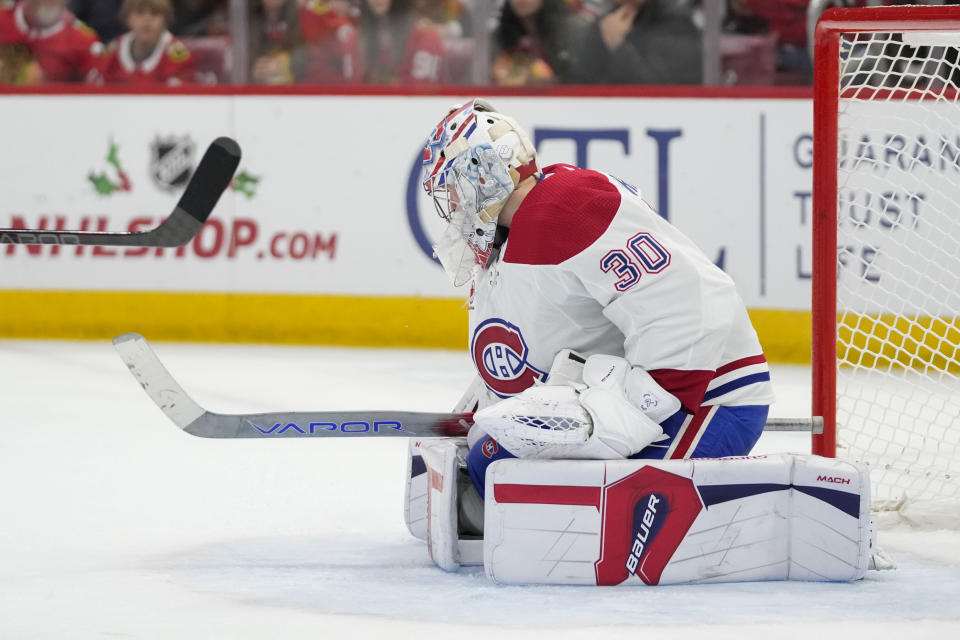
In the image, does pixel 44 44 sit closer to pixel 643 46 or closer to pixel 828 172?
pixel 643 46

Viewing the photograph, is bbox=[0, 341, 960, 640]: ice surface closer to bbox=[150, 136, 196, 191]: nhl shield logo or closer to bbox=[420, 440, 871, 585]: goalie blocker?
bbox=[420, 440, 871, 585]: goalie blocker

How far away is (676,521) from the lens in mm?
2244

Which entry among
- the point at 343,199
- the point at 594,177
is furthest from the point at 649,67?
the point at 594,177

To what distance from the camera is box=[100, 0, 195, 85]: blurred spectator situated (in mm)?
5695

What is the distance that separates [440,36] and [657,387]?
353 cm

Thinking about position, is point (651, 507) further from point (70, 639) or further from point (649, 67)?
point (649, 67)

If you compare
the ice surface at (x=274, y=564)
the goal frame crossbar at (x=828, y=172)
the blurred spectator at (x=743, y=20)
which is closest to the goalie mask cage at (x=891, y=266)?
the goal frame crossbar at (x=828, y=172)

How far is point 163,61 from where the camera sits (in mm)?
5719

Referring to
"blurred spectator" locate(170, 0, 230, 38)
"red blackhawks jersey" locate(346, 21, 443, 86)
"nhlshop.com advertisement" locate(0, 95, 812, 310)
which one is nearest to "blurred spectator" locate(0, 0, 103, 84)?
"nhlshop.com advertisement" locate(0, 95, 812, 310)

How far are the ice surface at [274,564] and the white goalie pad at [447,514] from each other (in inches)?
1.5

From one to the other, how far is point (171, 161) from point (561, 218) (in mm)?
3603

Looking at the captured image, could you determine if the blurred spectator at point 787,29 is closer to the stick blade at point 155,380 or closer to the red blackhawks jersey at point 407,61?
the red blackhawks jersey at point 407,61

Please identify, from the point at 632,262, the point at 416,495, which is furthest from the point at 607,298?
the point at 416,495

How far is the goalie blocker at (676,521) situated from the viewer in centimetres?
222
